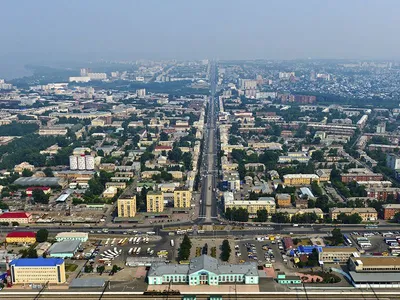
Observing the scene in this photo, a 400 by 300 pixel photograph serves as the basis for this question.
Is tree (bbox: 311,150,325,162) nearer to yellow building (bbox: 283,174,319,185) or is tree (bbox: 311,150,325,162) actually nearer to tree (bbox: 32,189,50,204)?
yellow building (bbox: 283,174,319,185)

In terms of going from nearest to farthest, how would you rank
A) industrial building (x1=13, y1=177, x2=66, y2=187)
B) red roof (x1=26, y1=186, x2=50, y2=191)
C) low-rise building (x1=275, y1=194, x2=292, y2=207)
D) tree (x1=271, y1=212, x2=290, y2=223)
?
tree (x1=271, y1=212, x2=290, y2=223)
low-rise building (x1=275, y1=194, x2=292, y2=207)
red roof (x1=26, y1=186, x2=50, y2=191)
industrial building (x1=13, y1=177, x2=66, y2=187)

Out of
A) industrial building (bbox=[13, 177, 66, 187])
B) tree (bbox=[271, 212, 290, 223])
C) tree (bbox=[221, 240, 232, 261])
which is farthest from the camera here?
industrial building (bbox=[13, 177, 66, 187])

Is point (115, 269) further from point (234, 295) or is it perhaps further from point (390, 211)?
point (390, 211)

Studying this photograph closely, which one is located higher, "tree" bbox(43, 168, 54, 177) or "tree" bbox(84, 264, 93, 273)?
"tree" bbox(84, 264, 93, 273)

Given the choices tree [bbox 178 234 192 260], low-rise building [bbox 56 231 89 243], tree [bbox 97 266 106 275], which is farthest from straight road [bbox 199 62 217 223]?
tree [bbox 97 266 106 275]

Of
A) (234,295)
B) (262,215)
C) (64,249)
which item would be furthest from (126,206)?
(234,295)

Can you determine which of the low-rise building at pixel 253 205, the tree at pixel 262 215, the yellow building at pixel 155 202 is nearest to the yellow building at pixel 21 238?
the yellow building at pixel 155 202

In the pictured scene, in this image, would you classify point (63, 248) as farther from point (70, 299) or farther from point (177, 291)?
point (177, 291)

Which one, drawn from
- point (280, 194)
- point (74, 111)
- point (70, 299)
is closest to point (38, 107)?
point (74, 111)
